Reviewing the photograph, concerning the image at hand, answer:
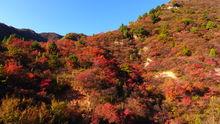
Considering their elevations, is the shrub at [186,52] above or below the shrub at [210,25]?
below

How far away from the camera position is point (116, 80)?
28.5 metres

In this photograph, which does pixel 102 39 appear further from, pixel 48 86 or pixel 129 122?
pixel 129 122

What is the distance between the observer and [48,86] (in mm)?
25547

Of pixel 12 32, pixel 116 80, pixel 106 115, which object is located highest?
pixel 12 32

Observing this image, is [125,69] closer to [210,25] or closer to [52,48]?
[52,48]

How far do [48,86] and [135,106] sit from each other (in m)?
6.63

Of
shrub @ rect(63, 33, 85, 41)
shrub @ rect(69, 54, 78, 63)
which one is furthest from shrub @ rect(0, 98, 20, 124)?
shrub @ rect(63, 33, 85, 41)

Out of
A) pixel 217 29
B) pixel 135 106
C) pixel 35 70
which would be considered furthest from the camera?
pixel 217 29

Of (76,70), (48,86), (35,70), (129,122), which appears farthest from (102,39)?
(129,122)

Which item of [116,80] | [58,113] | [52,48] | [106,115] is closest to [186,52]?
[116,80]

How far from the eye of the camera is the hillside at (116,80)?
21.7 meters

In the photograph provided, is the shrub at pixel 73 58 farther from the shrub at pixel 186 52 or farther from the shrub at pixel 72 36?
the shrub at pixel 72 36

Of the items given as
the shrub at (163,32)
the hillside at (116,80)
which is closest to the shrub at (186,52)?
the hillside at (116,80)

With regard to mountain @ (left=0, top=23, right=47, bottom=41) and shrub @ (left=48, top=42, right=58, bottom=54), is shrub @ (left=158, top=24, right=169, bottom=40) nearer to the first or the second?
shrub @ (left=48, top=42, right=58, bottom=54)
